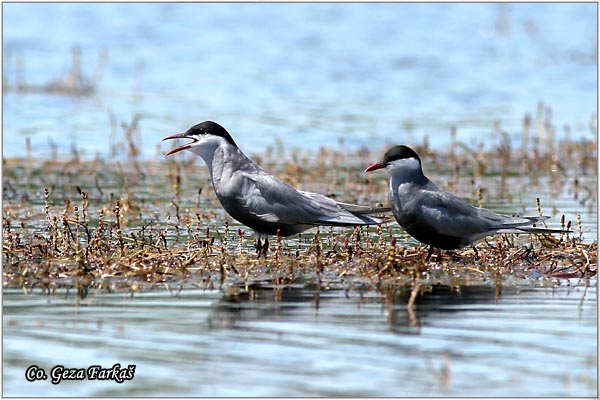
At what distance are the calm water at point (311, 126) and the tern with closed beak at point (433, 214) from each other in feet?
2.53

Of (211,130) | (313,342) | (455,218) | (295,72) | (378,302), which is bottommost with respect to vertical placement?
(313,342)

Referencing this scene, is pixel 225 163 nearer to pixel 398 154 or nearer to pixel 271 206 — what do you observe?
pixel 271 206

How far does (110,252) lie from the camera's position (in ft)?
30.2

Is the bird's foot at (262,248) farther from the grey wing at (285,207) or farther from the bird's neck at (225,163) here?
the bird's neck at (225,163)

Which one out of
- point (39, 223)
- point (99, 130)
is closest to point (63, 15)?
point (99, 130)

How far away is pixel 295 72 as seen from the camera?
23.8m

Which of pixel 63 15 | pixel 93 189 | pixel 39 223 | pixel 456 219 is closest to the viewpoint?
pixel 456 219

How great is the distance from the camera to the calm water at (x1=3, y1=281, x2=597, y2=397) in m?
6.03

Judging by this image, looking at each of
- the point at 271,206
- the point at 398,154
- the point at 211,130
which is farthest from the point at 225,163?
the point at 398,154

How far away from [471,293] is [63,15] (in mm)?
22580

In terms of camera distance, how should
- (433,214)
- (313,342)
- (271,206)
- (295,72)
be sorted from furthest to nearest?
1. (295,72)
2. (271,206)
3. (433,214)
4. (313,342)

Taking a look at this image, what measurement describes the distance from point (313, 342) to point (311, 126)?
12.2 meters

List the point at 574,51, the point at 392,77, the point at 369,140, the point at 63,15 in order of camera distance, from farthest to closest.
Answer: the point at 63,15 → the point at 574,51 → the point at 392,77 → the point at 369,140

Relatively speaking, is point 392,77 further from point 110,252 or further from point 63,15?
point 110,252
